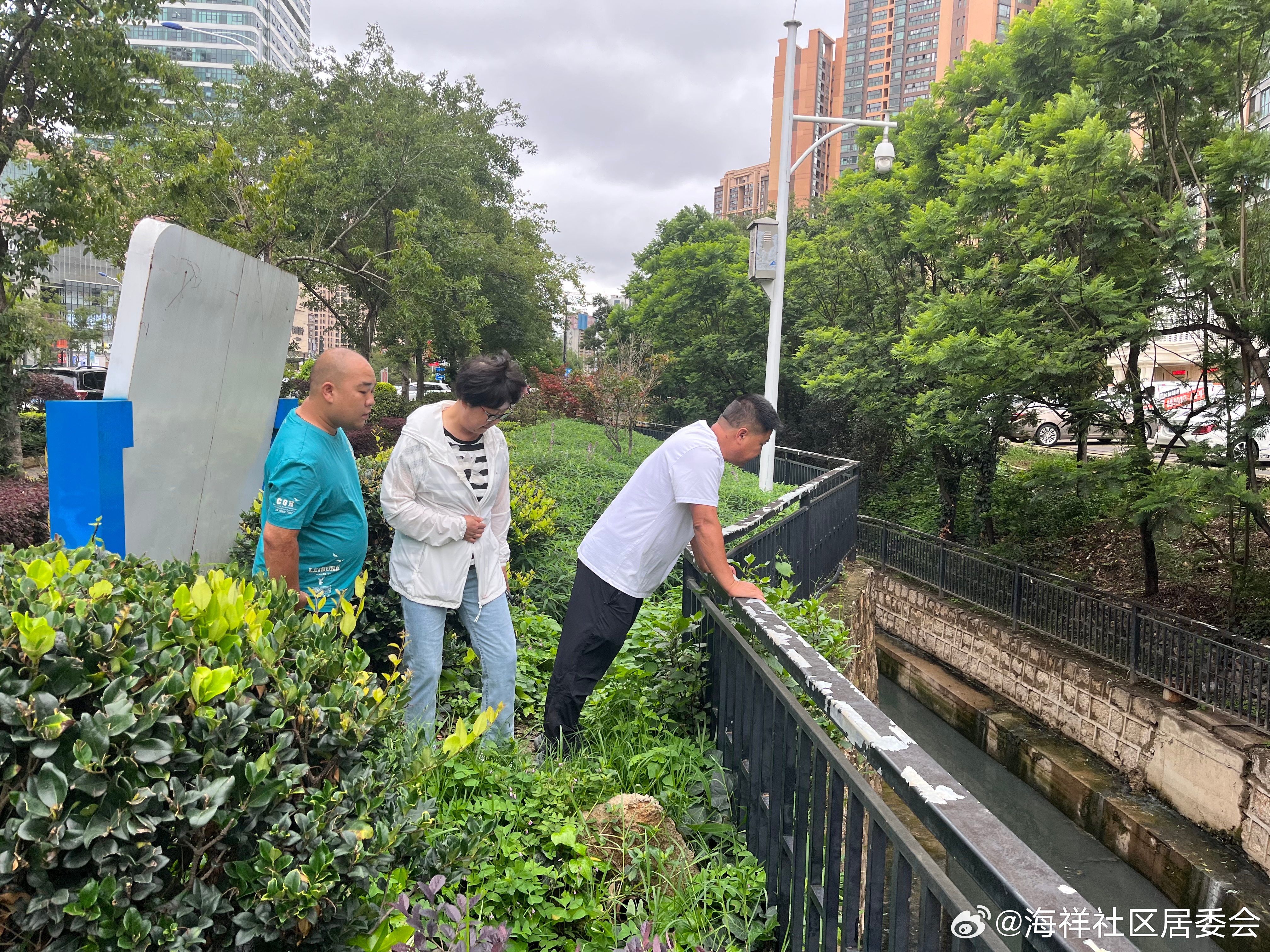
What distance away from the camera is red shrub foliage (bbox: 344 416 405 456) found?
15166 millimetres

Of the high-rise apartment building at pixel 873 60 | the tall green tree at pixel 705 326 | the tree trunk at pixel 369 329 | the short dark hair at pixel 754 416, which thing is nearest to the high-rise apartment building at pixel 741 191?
the high-rise apartment building at pixel 873 60

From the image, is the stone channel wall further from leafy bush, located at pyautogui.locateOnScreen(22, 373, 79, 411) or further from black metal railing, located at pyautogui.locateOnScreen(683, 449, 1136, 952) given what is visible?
leafy bush, located at pyautogui.locateOnScreen(22, 373, 79, 411)

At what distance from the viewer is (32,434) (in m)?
17.1

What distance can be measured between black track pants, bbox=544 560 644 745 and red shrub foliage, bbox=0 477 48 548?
573 cm

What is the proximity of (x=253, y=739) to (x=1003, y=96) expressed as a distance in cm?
1423

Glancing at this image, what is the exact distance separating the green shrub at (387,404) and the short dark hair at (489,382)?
19.1m

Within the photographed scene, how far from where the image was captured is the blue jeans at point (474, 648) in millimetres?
3152

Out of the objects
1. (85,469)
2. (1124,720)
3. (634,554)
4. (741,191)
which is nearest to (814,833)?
(634,554)

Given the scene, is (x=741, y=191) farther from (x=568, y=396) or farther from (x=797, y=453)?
(x=797, y=453)

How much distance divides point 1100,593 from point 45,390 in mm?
25133

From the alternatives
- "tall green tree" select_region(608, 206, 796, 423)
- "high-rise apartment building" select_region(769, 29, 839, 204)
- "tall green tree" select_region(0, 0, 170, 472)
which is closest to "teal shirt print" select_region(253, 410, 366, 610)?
"tall green tree" select_region(0, 0, 170, 472)

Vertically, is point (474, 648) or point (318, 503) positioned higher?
point (318, 503)

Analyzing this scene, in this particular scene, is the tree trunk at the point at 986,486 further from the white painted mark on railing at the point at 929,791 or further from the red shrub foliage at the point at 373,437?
the white painted mark on railing at the point at 929,791

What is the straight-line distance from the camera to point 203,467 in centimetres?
371
